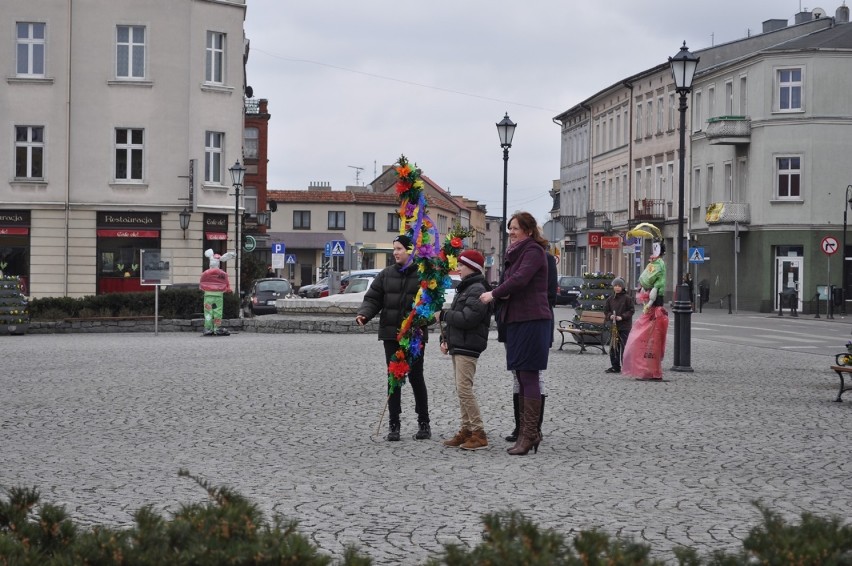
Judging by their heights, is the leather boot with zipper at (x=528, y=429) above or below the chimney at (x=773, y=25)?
below

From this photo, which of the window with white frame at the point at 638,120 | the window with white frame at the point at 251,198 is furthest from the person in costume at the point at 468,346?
the window with white frame at the point at 251,198

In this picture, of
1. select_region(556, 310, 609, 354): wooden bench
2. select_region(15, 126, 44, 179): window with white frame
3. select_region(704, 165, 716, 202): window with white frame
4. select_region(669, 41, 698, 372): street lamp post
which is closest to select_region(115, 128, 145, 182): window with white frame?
select_region(15, 126, 44, 179): window with white frame

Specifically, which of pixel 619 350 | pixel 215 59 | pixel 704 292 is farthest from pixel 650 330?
pixel 704 292

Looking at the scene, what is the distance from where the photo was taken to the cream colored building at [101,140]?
46.5 metres

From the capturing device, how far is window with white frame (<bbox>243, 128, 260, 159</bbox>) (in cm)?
8881

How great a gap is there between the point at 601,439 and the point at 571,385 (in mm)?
6287

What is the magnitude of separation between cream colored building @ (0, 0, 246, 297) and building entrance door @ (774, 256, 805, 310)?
25.8 meters

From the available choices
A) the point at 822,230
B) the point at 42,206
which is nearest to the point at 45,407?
the point at 42,206

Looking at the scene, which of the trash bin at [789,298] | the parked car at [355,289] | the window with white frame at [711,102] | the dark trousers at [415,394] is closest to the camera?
the dark trousers at [415,394]

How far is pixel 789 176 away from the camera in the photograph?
59.8m

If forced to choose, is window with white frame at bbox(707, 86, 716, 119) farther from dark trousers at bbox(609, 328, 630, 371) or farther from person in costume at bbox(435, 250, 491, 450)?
person in costume at bbox(435, 250, 491, 450)

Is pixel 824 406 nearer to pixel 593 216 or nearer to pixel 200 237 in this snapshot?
pixel 200 237

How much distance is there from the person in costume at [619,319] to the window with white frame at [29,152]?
30146mm

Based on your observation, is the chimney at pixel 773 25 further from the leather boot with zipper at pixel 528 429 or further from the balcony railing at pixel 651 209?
the leather boot with zipper at pixel 528 429
